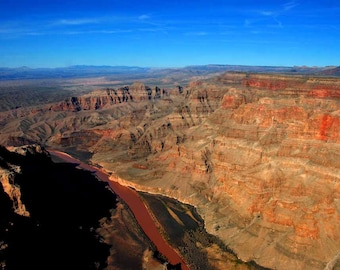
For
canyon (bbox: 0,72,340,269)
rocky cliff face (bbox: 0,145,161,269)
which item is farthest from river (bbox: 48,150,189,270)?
canyon (bbox: 0,72,340,269)

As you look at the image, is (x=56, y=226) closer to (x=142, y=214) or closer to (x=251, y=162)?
(x=142, y=214)

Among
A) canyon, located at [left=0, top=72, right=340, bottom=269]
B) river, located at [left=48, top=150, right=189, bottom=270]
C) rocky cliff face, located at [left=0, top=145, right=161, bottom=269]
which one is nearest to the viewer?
rocky cliff face, located at [left=0, top=145, right=161, bottom=269]

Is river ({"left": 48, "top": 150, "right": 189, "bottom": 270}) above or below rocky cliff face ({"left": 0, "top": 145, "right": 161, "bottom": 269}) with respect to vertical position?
below

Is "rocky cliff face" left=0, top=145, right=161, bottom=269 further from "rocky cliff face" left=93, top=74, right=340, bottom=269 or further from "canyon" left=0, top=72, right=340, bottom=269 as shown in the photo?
"rocky cliff face" left=93, top=74, right=340, bottom=269

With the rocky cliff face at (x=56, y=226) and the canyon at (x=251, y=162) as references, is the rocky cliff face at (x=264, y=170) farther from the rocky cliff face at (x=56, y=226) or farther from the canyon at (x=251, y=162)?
the rocky cliff face at (x=56, y=226)

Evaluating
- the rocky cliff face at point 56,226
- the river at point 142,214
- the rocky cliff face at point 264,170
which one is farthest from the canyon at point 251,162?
the rocky cliff face at point 56,226

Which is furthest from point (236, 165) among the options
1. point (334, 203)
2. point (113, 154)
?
point (113, 154)

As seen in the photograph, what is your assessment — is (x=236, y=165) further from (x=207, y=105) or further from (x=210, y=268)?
(x=207, y=105)

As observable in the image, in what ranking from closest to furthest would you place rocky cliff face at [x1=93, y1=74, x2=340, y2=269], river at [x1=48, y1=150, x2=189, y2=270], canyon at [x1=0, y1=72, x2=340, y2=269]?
rocky cliff face at [x1=93, y1=74, x2=340, y2=269] < canyon at [x1=0, y1=72, x2=340, y2=269] < river at [x1=48, y1=150, x2=189, y2=270]
